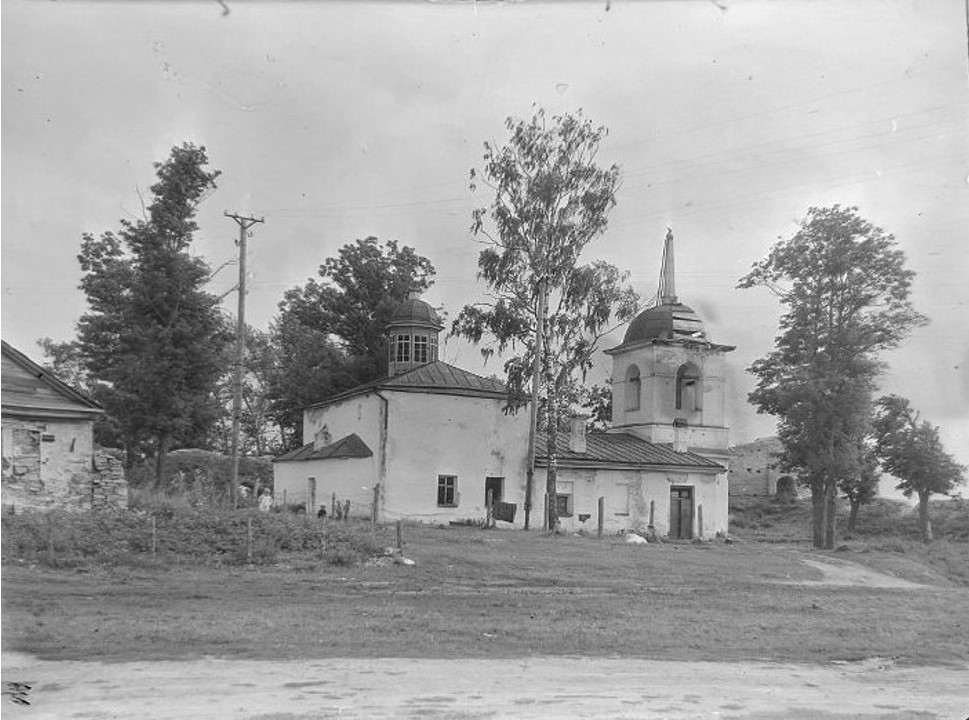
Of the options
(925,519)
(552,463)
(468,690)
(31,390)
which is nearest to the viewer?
(31,390)

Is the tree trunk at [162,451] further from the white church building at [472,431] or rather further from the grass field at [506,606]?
the white church building at [472,431]

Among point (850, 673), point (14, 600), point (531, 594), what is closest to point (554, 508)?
point (531, 594)

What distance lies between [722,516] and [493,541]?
5.14ft

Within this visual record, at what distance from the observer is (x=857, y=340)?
4.79 meters

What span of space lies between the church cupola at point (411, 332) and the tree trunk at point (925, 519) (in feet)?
8.35

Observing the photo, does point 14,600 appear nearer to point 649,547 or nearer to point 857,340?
point 857,340

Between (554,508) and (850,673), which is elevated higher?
(554,508)

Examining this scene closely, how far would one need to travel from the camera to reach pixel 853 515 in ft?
17.2

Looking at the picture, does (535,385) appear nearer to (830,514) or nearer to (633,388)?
(633,388)

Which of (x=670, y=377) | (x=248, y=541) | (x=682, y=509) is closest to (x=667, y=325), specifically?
(x=670, y=377)

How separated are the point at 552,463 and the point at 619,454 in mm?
517

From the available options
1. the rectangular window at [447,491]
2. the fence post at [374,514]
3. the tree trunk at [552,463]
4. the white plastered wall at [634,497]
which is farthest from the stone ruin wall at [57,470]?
the white plastered wall at [634,497]

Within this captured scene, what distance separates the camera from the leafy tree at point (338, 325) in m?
3.91

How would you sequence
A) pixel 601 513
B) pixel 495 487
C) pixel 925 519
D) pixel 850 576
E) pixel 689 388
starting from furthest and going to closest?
1. pixel 601 513
2. pixel 850 576
3. pixel 495 487
4. pixel 925 519
5. pixel 689 388
